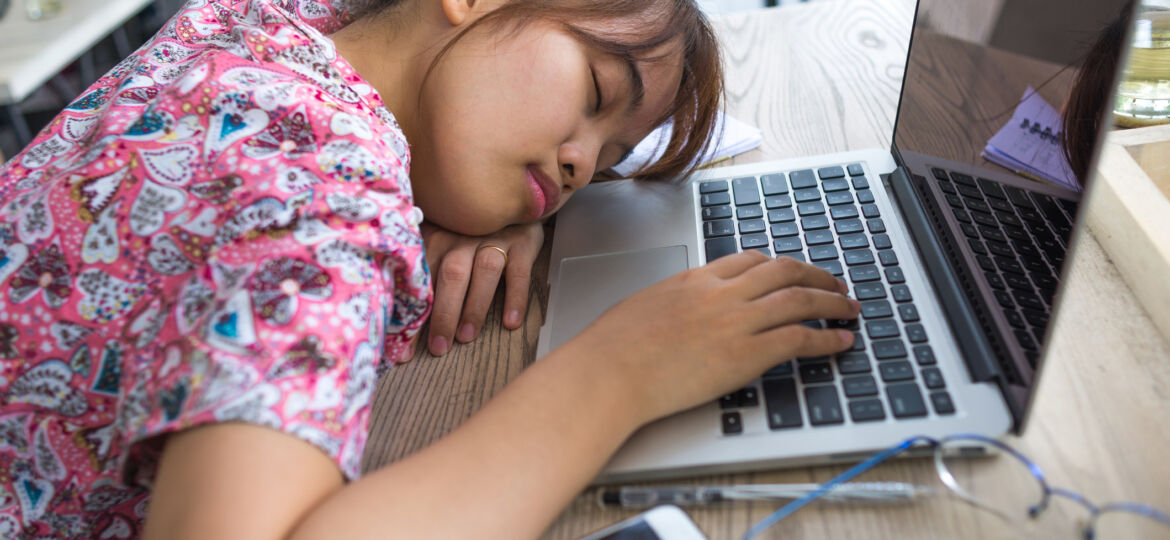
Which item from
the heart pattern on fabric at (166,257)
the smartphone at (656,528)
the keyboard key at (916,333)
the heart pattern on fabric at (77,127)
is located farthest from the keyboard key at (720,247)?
the heart pattern on fabric at (77,127)

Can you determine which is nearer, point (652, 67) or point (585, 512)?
point (585, 512)

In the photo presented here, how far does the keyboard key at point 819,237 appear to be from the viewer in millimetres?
766

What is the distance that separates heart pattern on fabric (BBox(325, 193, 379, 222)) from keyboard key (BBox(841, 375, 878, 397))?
37 centimetres

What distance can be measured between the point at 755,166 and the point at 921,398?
439 millimetres

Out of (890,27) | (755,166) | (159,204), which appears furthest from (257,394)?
(890,27)

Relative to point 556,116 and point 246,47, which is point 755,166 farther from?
point 246,47

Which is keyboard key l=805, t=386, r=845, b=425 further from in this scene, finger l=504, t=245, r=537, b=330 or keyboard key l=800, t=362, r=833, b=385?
finger l=504, t=245, r=537, b=330

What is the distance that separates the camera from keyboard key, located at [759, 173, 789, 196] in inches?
34.1

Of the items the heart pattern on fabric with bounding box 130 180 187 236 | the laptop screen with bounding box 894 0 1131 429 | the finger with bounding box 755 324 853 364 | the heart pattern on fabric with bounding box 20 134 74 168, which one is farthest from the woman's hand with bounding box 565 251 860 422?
the heart pattern on fabric with bounding box 20 134 74 168

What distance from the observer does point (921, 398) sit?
55 centimetres

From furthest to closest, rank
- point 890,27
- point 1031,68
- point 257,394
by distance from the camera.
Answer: point 890,27
point 1031,68
point 257,394

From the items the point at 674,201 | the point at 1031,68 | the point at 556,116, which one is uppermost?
the point at 1031,68

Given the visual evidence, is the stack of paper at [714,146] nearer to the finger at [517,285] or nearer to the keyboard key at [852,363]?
the finger at [517,285]

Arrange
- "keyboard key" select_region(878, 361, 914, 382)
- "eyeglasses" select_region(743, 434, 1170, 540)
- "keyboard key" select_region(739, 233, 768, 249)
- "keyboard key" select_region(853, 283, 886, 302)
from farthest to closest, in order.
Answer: "keyboard key" select_region(739, 233, 768, 249) < "keyboard key" select_region(853, 283, 886, 302) < "keyboard key" select_region(878, 361, 914, 382) < "eyeglasses" select_region(743, 434, 1170, 540)
